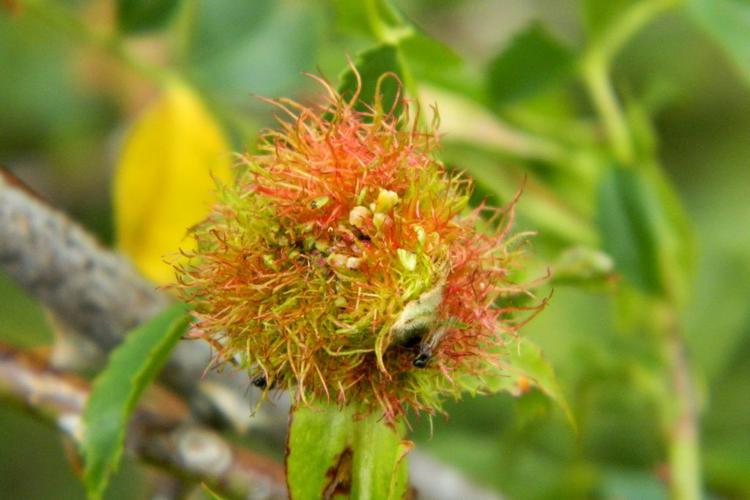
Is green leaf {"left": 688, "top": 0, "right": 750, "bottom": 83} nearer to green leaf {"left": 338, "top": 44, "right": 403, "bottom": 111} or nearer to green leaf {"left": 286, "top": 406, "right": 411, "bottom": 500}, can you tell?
green leaf {"left": 338, "top": 44, "right": 403, "bottom": 111}

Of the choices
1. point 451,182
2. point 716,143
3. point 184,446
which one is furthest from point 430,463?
point 716,143

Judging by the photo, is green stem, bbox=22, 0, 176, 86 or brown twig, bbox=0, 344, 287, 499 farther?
green stem, bbox=22, 0, 176, 86

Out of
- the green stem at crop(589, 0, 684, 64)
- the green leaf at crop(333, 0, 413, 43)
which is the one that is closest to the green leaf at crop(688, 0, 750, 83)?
the green stem at crop(589, 0, 684, 64)

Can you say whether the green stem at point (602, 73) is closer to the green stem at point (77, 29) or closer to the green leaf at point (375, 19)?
the green leaf at point (375, 19)

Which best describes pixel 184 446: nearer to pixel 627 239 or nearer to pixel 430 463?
pixel 430 463

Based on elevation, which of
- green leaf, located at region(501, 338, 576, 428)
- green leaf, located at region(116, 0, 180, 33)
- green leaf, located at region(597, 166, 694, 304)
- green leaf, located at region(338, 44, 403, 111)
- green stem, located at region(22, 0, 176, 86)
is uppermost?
green leaf, located at region(597, 166, 694, 304)

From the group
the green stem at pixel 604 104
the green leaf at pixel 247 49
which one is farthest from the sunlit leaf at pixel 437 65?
the green leaf at pixel 247 49

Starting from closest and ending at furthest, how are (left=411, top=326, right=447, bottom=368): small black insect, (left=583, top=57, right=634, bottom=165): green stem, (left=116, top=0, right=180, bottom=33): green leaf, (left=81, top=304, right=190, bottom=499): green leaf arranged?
(left=411, top=326, right=447, bottom=368): small black insect < (left=81, top=304, right=190, bottom=499): green leaf < (left=116, top=0, right=180, bottom=33): green leaf < (left=583, top=57, right=634, bottom=165): green stem

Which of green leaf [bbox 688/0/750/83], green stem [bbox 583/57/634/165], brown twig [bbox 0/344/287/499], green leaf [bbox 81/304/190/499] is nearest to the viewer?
green leaf [bbox 81/304/190/499]

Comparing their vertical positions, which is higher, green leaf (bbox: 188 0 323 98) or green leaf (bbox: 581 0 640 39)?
green leaf (bbox: 581 0 640 39)
